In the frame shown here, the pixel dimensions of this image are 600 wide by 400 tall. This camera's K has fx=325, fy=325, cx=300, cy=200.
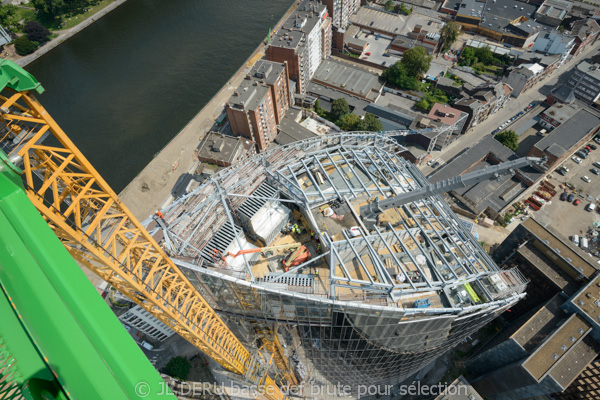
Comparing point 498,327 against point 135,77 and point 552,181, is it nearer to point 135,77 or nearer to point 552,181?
point 552,181

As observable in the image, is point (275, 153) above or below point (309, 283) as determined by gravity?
above

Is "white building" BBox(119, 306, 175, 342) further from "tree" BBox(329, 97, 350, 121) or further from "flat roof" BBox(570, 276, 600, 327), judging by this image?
"tree" BBox(329, 97, 350, 121)

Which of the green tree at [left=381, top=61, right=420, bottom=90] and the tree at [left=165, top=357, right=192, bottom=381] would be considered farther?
the green tree at [left=381, top=61, right=420, bottom=90]

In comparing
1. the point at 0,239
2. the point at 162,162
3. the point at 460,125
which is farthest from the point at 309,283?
the point at 460,125

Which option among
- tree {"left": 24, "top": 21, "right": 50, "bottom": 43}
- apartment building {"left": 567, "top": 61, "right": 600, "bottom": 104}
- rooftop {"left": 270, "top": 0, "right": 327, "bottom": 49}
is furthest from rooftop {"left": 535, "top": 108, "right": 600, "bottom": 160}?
tree {"left": 24, "top": 21, "right": 50, "bottom": 43}

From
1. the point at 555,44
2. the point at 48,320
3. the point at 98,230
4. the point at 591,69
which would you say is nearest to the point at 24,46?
the point at 98,230

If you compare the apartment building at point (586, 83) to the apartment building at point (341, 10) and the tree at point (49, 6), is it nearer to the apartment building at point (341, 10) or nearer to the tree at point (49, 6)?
the apartment building at point (341, 10)
